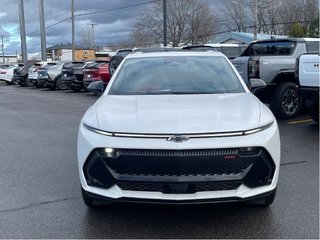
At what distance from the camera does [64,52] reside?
10756 cm

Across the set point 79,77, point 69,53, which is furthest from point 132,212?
point 69,53

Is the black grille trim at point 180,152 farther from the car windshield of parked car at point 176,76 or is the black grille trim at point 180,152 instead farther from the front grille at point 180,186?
the car windshield of parked car at point 176,76

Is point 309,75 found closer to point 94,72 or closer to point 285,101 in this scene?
point 285,101

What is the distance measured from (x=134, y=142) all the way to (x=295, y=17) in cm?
6228

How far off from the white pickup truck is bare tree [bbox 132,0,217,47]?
160 ft

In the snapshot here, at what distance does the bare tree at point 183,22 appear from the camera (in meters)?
57.1

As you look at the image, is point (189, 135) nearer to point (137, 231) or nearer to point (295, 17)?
point (137, 231)

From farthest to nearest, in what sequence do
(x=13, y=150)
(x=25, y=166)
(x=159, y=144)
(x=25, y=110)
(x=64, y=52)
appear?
(x=64, y=52), (x=25, y=110), (x=13, y=150), (x=25, y=166), (x=159, y=144)

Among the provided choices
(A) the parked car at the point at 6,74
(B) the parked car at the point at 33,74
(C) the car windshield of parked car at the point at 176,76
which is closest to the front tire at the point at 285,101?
(C) the car windshield of parked car at the point at 176,76

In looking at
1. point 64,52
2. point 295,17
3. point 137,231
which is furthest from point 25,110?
point 64,52

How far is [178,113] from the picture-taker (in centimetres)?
395

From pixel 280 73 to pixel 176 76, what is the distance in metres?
5.31

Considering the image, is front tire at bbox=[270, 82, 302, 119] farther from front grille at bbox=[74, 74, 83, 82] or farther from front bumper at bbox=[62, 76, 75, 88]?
front bumper at bbox=[62, 76, 75, 88]

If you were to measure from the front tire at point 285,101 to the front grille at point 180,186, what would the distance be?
21.6 ft
